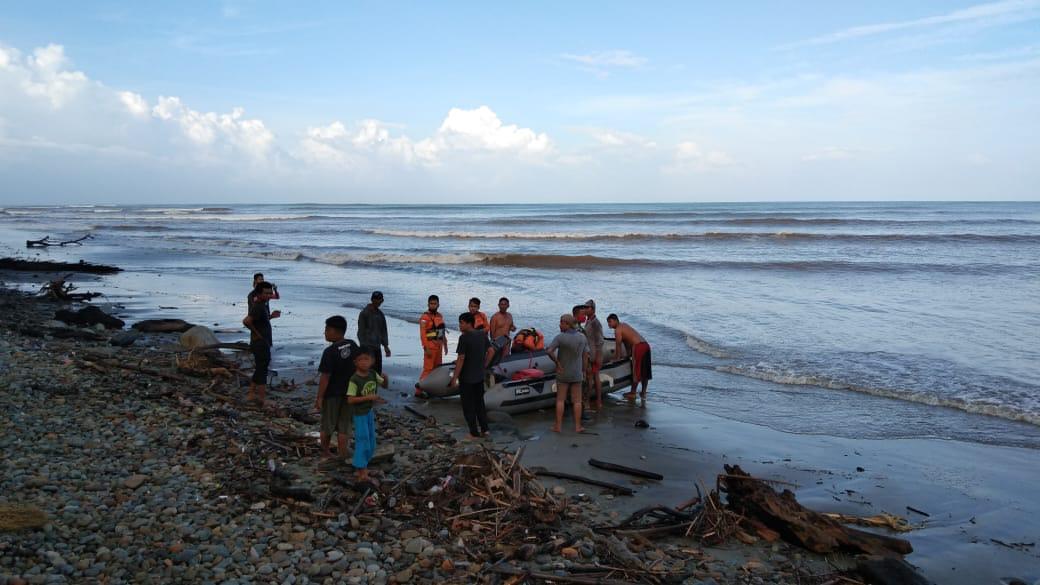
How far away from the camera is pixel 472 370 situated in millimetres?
8430

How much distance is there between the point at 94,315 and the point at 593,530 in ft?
40.7

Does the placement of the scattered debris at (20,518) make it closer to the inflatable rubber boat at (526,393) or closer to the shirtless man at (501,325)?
the inflatable rubber boat at (526,393)

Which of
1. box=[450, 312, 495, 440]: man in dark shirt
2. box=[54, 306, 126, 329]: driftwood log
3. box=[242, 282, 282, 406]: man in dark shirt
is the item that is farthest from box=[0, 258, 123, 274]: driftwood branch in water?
box=[450, 312, 495, 440]: man in dark shirt

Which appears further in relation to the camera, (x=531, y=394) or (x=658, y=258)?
(x=658, y=258)

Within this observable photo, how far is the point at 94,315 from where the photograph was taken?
1430 cm

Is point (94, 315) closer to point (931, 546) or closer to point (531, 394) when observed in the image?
point (531, 394)

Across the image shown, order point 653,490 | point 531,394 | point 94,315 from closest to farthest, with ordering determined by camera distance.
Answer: point 653,490 → point 531,394 → point 94,315

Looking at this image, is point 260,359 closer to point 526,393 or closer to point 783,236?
point 526,393

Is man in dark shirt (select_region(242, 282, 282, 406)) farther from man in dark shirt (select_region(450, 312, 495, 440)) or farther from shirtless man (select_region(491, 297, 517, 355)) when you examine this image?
shirtless man (select_region(491, 297, 517, 355))

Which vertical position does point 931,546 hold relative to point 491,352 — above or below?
below

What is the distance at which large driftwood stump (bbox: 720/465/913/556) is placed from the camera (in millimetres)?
5594

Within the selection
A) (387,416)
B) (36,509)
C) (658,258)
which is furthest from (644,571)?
(658,258)

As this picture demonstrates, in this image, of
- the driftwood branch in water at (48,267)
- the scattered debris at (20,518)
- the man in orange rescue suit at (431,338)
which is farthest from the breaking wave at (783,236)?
the scattered debris at (20,518)

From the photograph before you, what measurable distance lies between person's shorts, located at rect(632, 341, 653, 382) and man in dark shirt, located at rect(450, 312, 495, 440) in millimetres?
2857
